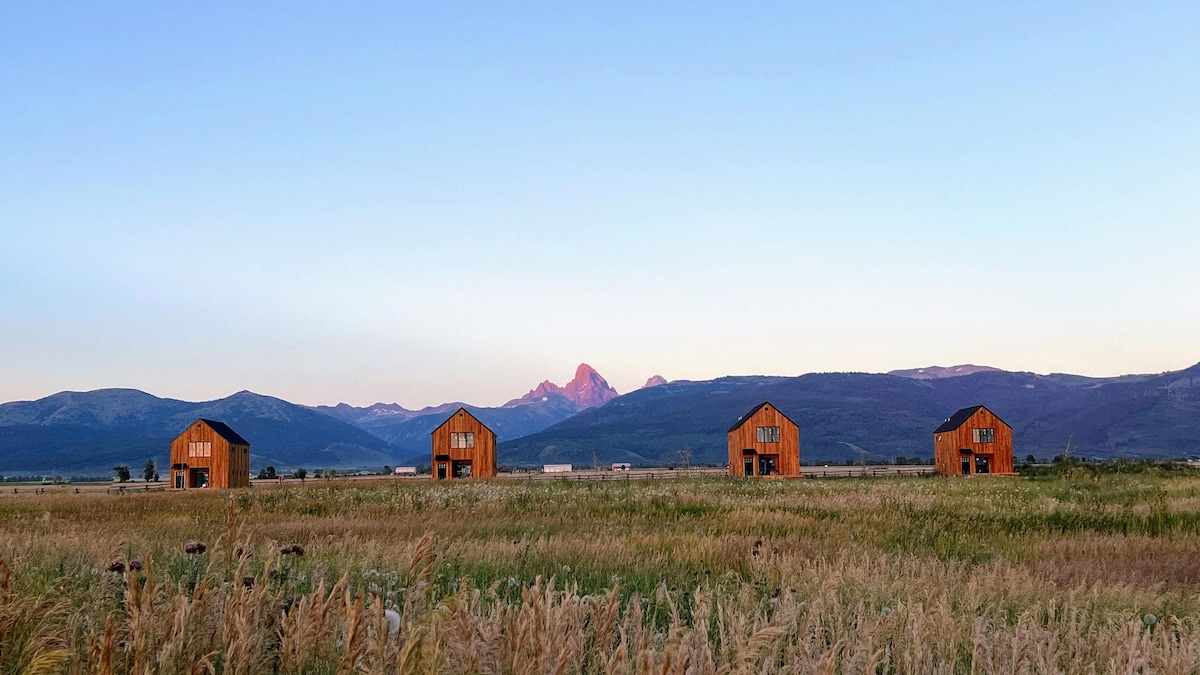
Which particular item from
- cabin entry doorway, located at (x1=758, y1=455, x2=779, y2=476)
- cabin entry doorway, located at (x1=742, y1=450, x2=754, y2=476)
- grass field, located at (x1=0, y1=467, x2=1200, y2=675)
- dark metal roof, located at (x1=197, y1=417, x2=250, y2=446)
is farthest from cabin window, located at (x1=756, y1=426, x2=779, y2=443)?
grass field, located at (x1=0, y1=467, x2=1200, y2=675)

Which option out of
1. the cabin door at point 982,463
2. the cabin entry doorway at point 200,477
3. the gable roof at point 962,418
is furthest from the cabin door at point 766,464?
the cabin entry doorway at point 200,477

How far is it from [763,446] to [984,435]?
22.1m

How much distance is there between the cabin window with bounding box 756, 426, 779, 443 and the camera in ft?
268

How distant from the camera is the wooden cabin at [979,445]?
270 ft

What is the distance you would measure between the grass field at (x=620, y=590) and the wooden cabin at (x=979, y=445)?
202ft

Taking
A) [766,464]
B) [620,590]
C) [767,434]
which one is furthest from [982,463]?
[620,590]

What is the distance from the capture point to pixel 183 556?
9.95m

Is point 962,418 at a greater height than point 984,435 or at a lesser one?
greater

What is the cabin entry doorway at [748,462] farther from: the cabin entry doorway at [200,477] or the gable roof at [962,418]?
the cabin entry doorway at [200,477]

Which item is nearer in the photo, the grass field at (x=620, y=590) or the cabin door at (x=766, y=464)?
the grass field at (x=620, y=590)

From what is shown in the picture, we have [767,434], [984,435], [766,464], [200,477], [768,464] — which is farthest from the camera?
A: [984,435]

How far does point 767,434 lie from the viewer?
81.9 metres

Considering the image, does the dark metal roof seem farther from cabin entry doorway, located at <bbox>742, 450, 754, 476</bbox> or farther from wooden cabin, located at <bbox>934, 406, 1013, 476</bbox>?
wooden cabin, located at <bbox>934, 406, 1013, 476</bbox>

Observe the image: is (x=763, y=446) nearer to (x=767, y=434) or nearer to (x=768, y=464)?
(x=767, y=434)
